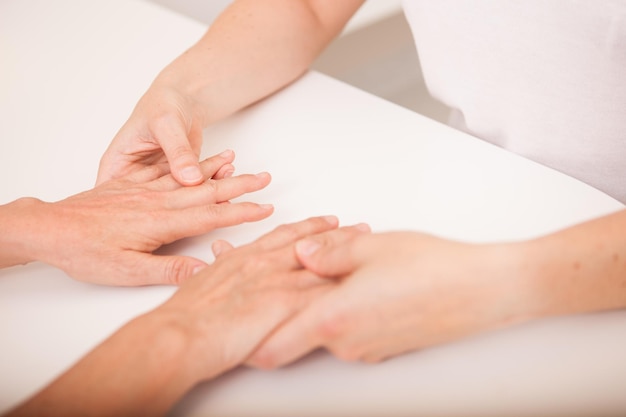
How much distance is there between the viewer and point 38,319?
0.76 m

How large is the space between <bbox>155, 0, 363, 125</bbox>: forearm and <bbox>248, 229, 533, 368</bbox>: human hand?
1.57 ft

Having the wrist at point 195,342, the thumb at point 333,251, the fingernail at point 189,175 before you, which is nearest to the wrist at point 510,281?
the thumb at point 333,251

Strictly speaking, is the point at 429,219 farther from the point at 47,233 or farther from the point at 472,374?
the point at 47,233

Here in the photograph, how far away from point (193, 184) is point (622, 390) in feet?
1.80

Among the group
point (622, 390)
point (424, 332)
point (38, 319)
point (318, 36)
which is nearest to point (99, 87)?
point (318, 36)

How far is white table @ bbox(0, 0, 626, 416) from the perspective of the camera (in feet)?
2.09

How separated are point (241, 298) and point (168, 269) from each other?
0.43 feet

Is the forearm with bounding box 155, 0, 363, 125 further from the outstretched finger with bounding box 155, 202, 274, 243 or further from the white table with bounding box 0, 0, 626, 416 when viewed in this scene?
the outstretched finger with bounding box 155, 202, 274, 243

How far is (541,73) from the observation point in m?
0.92

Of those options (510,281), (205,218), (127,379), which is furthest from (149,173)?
(510,281)

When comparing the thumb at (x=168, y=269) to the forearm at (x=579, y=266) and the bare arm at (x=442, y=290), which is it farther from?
the forearm at (x=579, y=266)

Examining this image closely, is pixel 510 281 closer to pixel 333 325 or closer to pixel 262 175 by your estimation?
pixel 333 325

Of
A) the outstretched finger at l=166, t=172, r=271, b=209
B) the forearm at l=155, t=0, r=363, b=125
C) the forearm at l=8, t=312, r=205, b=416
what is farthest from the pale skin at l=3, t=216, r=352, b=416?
the forearm at l=155, t=0, r=363, b=125

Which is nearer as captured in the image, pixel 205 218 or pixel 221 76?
pixel 205 218
